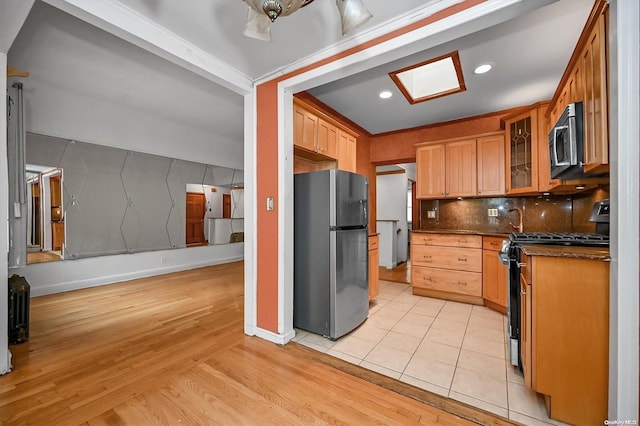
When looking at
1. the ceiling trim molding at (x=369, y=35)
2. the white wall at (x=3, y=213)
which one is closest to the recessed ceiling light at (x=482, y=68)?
the ceiling trim molding at (x=369, y=35)

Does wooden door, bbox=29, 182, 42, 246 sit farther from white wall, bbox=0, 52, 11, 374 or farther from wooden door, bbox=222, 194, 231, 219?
wooden door, bbox=222, 194, 231, 219

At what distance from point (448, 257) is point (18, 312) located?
15.0ft

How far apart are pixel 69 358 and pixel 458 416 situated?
2.84 metres

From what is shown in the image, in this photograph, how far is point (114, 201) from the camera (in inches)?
171

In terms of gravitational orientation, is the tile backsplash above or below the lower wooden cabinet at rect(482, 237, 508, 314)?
above

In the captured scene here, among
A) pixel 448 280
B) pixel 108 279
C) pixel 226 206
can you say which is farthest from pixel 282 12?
pixel 226 206

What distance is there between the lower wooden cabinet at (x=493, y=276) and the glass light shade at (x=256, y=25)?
10.7 ft

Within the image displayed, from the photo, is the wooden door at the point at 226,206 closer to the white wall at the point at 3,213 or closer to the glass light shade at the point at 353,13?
the white wall at the point at 3,213

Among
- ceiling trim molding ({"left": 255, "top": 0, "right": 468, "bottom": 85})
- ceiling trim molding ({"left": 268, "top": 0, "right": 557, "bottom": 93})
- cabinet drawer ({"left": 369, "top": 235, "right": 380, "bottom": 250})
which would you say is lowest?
cabinet drawer ({"left": 369, "top": 235, "right": 380, "bottom": 250})

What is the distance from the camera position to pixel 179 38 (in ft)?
6.50

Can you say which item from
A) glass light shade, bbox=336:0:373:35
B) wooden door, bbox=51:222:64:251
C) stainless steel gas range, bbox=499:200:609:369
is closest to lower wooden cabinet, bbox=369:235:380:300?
stainless steel gas range, bbox=499:200:609:369

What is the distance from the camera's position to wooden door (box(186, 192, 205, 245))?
18.0ft

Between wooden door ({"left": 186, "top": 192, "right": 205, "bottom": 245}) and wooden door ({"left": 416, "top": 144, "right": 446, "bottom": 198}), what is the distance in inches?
172

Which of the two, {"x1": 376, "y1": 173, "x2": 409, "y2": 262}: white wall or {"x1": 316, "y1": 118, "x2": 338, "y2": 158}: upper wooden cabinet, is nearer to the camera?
{"x1": 316, "y1": 118, "x2": 338, "y2": 158}: upper wooden cabinet
